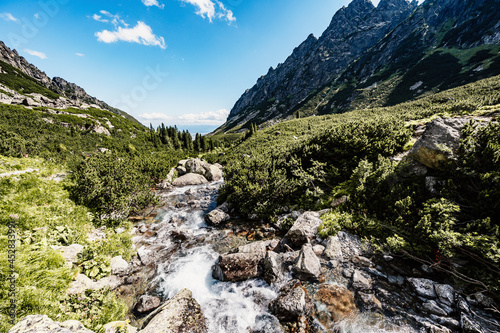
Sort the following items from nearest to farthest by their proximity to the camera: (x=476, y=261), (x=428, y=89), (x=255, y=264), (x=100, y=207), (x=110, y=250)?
(x=476, y=261)
(x=255, y=264)
(x=110, y=250)
(x=100, y=207)
(x=428, y=89)

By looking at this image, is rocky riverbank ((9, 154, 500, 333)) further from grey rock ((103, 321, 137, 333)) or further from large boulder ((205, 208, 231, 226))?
large boulder ((205, 208, 231, 226))

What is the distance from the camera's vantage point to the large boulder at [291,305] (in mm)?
6072

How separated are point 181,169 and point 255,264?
A: 84.5 feet

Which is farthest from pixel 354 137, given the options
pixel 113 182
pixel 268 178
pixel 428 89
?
pixel 428 89

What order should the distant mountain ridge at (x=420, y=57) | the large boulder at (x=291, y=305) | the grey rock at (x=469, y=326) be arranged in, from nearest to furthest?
the grey rock at (x=469, y=326) → the large boulder at (x=291, y=305) → the distant mountain ridge at (x=420, y=57)

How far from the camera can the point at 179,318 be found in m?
5.87

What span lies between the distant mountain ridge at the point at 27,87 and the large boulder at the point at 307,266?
242 feet

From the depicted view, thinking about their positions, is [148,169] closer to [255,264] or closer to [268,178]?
[268,178]

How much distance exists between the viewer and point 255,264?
824 cm

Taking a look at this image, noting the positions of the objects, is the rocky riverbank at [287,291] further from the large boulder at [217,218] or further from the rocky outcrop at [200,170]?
the rocky outcrop at [200,170]

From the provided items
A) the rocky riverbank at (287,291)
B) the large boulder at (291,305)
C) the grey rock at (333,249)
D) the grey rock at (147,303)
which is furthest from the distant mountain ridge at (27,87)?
the grey rock at (333,249)

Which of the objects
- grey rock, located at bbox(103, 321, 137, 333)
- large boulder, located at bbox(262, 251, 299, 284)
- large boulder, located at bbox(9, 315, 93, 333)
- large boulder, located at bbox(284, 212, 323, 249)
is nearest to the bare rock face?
large boulder, located at bbox(262, 251, 299, 284)

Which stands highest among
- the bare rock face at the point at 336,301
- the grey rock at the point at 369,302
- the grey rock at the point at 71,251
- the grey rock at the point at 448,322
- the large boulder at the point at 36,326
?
the large boulder at the point at 36,326

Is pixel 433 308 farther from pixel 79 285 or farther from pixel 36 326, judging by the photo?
pixel 79 285
